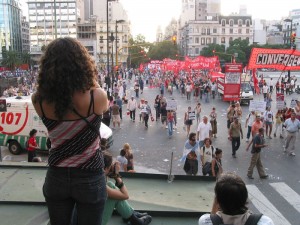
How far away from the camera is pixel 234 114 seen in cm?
1858

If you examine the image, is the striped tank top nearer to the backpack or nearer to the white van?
the backpack

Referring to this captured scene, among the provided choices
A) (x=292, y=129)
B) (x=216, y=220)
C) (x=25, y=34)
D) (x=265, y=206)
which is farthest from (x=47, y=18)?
(x=216, y=220)

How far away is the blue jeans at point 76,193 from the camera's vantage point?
7.72ft

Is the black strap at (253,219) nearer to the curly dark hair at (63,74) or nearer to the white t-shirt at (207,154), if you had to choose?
the curly dark hair at (63,74)

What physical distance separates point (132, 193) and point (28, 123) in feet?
36.3

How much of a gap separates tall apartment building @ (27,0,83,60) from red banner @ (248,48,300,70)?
424 ft

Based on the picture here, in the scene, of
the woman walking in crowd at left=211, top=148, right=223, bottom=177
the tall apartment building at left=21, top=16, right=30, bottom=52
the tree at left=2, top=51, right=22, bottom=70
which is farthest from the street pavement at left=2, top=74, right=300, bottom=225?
the tall apartment building at left=21, top=16, right=30, bottom=52

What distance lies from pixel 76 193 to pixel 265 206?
798cm

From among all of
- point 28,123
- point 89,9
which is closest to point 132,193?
point 28,123

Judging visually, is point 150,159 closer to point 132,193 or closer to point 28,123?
point 28,123

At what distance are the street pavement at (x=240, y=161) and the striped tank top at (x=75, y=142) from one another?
23.2ft

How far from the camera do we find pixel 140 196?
14.2 ft

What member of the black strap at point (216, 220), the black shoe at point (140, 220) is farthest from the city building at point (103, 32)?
the black strap at point (216, 220)

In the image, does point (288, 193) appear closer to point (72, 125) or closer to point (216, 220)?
point (216, 220)
